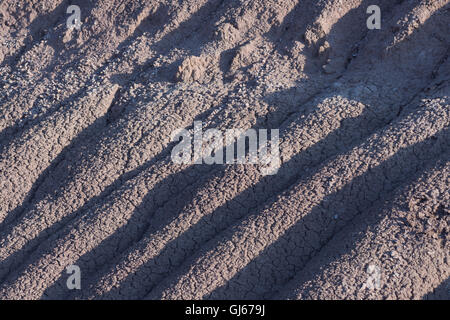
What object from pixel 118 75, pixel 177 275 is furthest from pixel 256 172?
pixel 118 75

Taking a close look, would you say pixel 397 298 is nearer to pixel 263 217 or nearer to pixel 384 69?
pixel 263 217

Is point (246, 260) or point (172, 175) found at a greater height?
point (172, 175)

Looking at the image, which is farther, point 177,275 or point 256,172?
point 256,172

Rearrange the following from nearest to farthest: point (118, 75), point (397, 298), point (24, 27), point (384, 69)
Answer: point (397, 298)
point (384, 69)
point (118, 75)
point (24, 27)

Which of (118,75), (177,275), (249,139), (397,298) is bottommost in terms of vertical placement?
(397,298)

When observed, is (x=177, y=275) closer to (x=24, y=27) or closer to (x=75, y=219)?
(x=75, y=219)

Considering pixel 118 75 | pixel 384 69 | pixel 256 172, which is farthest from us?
pixel 118 75
